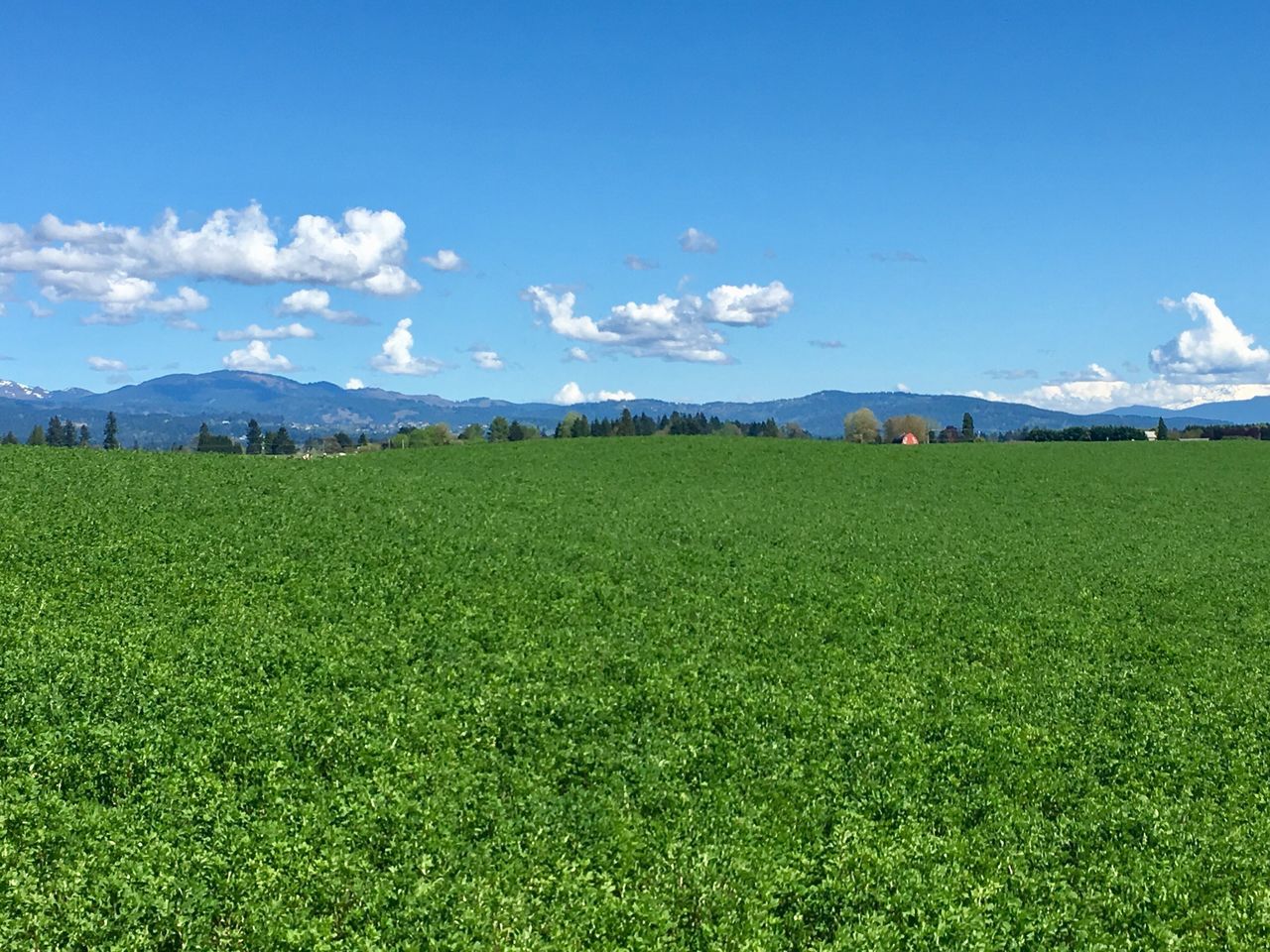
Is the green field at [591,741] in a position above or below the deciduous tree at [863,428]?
below

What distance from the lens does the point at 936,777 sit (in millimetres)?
18797

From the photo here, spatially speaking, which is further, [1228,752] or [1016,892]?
[1228,752]

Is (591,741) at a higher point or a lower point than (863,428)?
lower

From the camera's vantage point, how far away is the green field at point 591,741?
13.8m

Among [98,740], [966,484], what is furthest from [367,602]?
[966,484]

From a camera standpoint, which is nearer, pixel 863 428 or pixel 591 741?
pixel 591 741

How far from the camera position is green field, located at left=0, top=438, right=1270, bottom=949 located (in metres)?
13.8

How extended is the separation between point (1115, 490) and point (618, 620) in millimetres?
53953

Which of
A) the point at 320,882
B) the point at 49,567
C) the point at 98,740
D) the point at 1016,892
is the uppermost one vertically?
the point at 49,567

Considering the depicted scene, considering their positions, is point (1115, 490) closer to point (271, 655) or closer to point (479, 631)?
point (479, 631)

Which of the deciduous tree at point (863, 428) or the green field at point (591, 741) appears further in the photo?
the deciduous tree at point (863, 428)

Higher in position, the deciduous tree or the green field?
the deciduous tree

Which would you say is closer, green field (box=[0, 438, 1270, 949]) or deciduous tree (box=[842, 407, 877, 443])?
green field (box=[0, 438, 1270, 949])

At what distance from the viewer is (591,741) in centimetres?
1908
